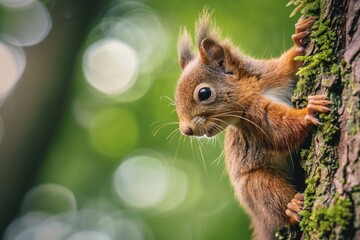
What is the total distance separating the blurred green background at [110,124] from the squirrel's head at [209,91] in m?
0.81

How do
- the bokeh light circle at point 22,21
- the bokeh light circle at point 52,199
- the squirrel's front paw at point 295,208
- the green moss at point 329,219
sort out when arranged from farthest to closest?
1. the bokeh light circle at point 52,199
2. the bokeh light circle at point 22,21
3. the squirrel's front paw at point 295,208
4. the green moss at point 329,219

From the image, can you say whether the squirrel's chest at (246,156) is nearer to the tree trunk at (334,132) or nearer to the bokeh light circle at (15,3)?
the tree trunk at (334,132)

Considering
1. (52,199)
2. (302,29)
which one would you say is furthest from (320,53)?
(52,199)

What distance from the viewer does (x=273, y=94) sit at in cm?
363

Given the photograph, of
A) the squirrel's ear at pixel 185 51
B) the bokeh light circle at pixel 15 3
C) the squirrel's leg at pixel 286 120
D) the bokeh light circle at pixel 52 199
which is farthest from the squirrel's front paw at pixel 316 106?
the bokeh light circle at pixel 52 199

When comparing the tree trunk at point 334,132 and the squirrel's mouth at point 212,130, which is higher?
the tree trunk at point 334,132

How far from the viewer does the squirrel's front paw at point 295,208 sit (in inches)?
109

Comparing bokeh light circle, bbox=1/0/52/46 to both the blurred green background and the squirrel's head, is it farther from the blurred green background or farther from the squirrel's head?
the squirrel's head

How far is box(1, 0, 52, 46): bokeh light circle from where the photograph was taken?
8328 millimetres

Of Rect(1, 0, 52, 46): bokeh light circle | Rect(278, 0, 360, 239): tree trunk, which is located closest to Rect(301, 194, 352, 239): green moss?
Rect(278, 0, 360, 239): tree trunk

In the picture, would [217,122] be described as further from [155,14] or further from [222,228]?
[155,14]

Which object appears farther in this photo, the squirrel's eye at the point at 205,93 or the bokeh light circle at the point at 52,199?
the bokeh light circle at the point at 52,199

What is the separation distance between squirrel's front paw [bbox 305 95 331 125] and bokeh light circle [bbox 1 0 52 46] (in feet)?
20.7

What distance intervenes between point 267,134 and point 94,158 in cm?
629
